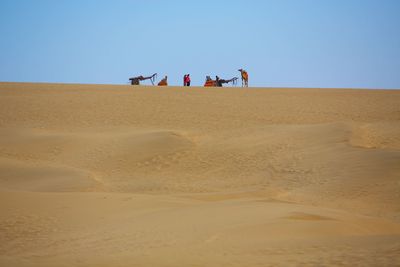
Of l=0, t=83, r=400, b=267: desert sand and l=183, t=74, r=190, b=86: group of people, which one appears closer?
l=0, t=83, r=400, b=267: desert sand

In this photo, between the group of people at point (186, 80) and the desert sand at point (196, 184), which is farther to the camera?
the group of people at point (186, 80)

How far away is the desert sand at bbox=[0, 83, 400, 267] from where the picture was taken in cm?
653

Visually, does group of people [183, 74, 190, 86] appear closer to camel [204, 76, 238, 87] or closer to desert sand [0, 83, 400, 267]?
camel [204, 76, 238, 87]

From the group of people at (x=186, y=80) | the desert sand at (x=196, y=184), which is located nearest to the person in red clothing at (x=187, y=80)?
the group of people at (x=186, y=80)

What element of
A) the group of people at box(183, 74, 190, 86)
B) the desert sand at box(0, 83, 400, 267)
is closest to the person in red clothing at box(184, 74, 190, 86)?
the group of people at box(183, 74, 190, 86)

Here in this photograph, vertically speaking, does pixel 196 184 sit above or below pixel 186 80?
below

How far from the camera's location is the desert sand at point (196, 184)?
6.53 meters

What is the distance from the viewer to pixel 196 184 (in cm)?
1305

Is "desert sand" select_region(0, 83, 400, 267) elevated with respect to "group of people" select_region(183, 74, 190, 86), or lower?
lower

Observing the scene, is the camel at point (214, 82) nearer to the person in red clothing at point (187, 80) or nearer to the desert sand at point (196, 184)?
the person in red clothing at point (187, 80)

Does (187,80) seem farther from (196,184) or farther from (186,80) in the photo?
(196,184)

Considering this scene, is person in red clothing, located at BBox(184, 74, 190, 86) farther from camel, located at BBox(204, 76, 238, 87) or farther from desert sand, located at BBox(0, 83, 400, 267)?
desert sand, located at BBox(0, 83, 400, 267)

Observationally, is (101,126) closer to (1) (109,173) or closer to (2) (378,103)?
(1) (109,173)

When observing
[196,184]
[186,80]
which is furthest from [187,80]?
[196,184]
